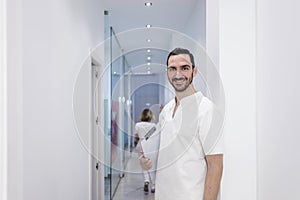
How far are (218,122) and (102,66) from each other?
6.77 feet

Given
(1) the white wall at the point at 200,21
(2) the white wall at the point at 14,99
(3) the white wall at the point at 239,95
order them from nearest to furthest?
(2) the white wall at the point at 14,99 → (3) the white wall at the point at 239,95 → (1) the white wall at the point at 200,21

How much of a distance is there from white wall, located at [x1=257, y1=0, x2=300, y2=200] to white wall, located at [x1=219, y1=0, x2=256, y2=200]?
0.03 metres

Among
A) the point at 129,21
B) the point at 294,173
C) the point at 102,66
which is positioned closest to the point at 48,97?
the point at 294,173

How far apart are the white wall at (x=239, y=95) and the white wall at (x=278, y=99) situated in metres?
0.03

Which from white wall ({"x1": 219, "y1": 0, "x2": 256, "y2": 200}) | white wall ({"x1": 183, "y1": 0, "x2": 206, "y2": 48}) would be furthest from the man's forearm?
white wall ({"x1": 183, "y1": 0, "x2": 206, "y2": 48})

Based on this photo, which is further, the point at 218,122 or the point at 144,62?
the point at 218,122

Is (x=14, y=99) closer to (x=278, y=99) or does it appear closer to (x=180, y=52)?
(x=180, y=52)

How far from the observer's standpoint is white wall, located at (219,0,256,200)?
1275 mm

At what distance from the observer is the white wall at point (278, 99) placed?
3.05 ft

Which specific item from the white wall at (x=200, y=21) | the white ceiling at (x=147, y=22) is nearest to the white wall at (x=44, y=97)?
the white ceiling at (x=147, y=22)

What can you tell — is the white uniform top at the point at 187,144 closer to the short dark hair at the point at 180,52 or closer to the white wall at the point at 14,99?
the short dark hair at the point at 180,52

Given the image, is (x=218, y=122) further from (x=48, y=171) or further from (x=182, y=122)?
(x=48, y=171)

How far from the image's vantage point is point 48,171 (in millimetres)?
1467

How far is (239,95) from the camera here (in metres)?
1.28
